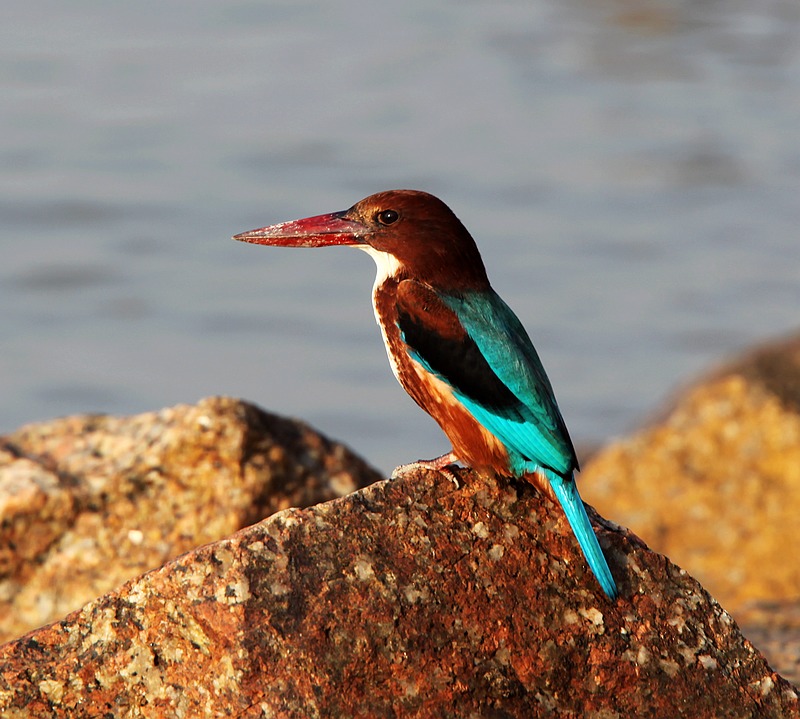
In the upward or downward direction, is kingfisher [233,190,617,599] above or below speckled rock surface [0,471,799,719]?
above

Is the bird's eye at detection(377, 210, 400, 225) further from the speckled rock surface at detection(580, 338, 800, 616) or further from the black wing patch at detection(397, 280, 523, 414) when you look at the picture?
the speckled rock surface at detection(580, 338, 800, 616)

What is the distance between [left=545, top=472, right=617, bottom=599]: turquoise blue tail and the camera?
333 cm

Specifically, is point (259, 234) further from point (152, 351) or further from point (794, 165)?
point (794, 165)

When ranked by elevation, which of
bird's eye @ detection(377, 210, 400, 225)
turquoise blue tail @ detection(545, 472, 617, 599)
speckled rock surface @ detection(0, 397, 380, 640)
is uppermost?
bird's eye @ detection(377, 210, 400, 225)

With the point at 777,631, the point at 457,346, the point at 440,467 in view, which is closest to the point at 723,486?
the point at 777,631

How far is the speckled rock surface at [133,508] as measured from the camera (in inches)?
179

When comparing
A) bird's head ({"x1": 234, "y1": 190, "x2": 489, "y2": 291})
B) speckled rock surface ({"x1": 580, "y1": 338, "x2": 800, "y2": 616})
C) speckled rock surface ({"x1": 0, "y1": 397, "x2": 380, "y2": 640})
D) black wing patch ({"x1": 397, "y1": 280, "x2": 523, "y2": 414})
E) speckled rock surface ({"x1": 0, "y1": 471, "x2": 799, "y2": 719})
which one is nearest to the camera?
speckled rock surface ({"x1": 0, "y1": 471, "x2": 799, "y2": 719})

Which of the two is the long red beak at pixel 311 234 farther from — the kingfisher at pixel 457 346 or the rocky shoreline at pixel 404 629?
the rocky shoreline at pixel 404 629

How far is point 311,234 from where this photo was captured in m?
4.14

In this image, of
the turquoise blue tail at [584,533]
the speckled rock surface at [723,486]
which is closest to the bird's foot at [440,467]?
the turquoise blue tail at [584,533]

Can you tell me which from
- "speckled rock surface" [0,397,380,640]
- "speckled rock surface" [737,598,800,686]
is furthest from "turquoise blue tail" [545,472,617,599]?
"speckled rock surface" [0,397,380,640]

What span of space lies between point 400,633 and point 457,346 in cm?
92

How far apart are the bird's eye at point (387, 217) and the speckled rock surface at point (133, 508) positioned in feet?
3.14

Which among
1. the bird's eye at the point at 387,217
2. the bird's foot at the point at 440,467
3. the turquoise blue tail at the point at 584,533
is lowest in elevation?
the turquoise blue tail at the point at 584,533
